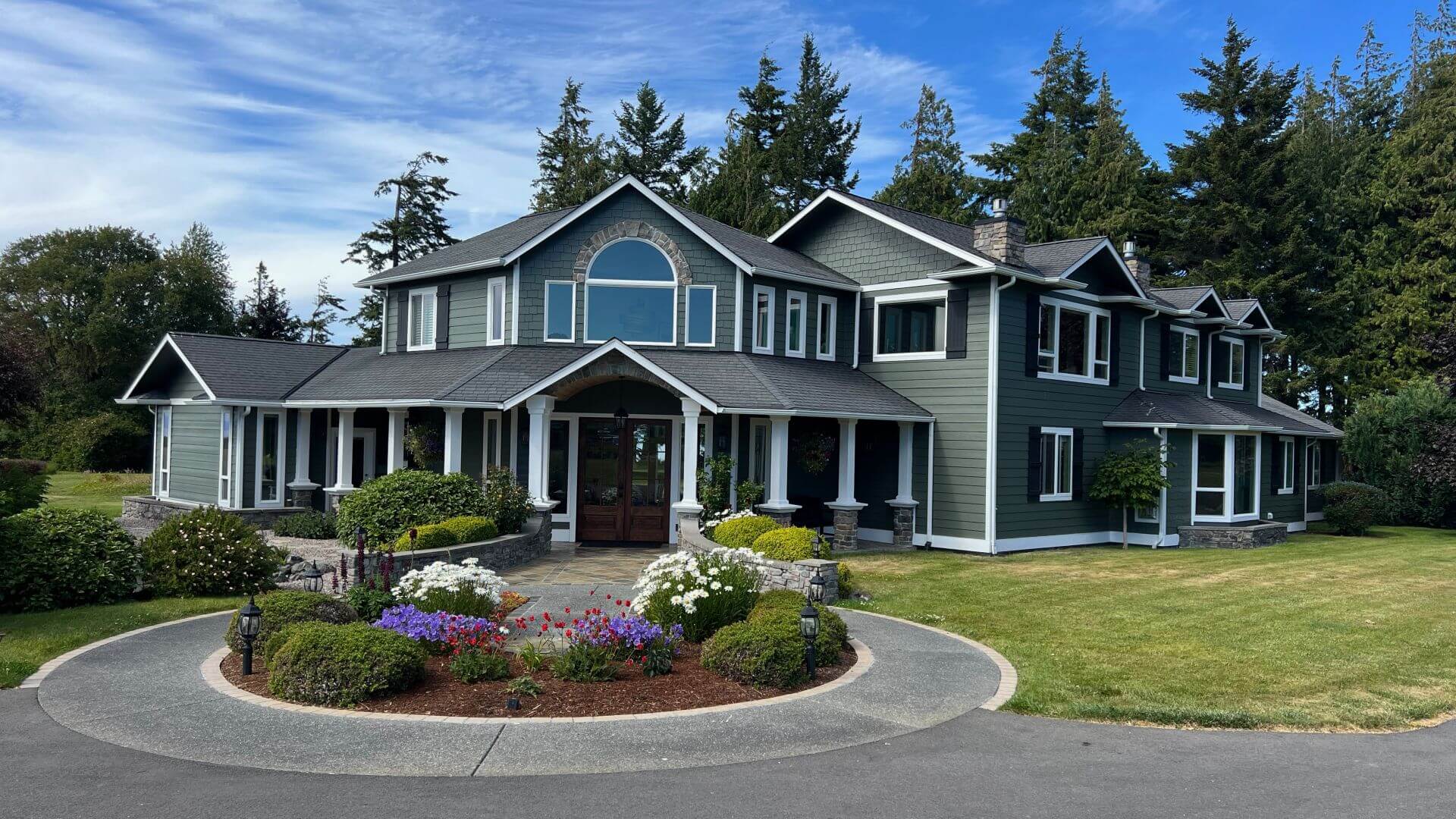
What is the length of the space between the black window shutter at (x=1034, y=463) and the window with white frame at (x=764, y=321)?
5689 millimetres

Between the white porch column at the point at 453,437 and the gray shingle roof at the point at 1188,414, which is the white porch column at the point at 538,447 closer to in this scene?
the white porch column at the point at 453,437

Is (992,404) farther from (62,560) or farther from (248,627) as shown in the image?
(62,560)

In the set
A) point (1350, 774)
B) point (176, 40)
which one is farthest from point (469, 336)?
point (1350, 774)

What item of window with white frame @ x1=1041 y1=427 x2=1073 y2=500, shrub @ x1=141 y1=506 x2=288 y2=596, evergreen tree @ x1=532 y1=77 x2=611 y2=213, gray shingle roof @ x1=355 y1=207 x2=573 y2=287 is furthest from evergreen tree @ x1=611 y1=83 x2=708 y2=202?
shrub @ x1=141 y1=506 x2=288 y2=596

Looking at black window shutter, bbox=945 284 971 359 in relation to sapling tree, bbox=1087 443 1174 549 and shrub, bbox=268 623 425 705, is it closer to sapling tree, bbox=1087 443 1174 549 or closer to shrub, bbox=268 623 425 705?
sapling tree, bbox=1087 443 1174 549

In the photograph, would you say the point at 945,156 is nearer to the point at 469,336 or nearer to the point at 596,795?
the point at 469,336

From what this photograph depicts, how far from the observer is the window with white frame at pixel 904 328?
69.7 ft

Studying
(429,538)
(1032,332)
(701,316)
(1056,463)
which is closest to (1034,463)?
(1056,463)

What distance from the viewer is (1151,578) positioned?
54.4 ft

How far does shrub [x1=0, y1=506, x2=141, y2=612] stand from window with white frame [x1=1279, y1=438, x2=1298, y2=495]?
26.7 meters

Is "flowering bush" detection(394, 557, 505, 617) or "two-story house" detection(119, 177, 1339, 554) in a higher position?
"two-story house" detection(119, 177, 1339, 554)

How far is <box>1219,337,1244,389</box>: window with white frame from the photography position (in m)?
27.8

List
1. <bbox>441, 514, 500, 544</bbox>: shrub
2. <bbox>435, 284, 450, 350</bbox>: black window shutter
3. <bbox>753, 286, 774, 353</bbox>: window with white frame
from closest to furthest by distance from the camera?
<bbox>441, 514, 500, 544</bbox>: shrub, <bbox>753, 286, 774, 353</bbox>: window with white frame, <bbox>435, 284, 450, 350</bbox>: black window shutter

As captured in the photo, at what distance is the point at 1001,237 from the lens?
19.9 metres
